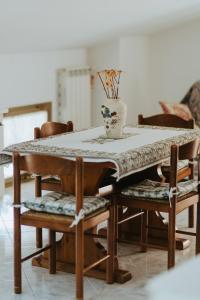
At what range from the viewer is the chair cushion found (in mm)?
3170

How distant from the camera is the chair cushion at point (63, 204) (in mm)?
3170

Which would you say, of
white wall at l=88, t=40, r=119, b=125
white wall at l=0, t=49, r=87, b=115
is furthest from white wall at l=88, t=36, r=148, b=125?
white wall at l=0, t=49, r=87, b=115

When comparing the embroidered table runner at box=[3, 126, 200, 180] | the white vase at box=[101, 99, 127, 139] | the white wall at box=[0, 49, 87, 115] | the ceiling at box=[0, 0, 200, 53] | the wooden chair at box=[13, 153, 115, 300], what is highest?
the ceiling at box=[0, 0, 200, 53]

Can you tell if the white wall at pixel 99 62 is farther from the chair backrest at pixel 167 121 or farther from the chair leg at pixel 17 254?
the chair leg at pixel 17 254

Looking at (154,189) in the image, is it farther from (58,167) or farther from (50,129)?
(50,129)

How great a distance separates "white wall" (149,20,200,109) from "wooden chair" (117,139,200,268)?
3337 millimetres

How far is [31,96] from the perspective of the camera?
19.1 ft

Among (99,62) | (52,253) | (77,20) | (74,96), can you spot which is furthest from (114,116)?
(99,62)

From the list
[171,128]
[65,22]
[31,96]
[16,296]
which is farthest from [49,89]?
[16,296]

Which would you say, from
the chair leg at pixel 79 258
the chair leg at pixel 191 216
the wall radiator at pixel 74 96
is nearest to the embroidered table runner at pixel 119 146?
the chair leg at pixel 79 258

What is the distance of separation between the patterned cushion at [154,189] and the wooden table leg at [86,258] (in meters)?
0.35

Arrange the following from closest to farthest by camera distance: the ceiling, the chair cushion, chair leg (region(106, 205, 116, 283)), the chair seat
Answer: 1. the chair cushion
2. chair leg (region(106, 205, 116, 283))
3. the chair seat
4. the ceiling

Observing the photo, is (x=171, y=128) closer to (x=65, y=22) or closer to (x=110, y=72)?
(x=110, y=72)

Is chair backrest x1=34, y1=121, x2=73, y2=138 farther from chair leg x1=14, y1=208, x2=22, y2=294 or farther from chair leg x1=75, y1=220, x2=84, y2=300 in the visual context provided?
chair leg x1=75, y1=220, x2=84, y2=300
